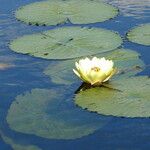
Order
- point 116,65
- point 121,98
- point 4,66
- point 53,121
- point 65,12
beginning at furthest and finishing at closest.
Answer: point 65,12 < point 4,66 < point 116,65 < point 121,98 < point 53,121

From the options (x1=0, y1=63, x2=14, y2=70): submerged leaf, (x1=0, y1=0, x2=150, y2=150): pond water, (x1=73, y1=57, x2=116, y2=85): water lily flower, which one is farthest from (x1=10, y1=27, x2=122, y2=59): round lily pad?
(x1=73, y1=57, x2=116, y2=85): water lily flower

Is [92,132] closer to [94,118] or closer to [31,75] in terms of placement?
[94,118]

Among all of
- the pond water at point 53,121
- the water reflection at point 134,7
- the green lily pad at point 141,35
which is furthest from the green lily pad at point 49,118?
the water reflection at point 134,7

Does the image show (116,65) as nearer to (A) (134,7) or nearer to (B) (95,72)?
(B) (95,72)

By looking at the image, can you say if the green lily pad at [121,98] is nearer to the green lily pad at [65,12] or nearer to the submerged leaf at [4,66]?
the submerged leaf at [4,66]

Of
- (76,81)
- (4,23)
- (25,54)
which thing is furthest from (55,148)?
(4,23)

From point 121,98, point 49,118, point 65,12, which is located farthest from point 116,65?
point 65,12

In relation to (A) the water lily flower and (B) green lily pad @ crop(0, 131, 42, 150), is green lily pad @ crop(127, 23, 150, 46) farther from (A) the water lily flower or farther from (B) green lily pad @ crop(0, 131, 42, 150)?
(B) green lily pad @ crop(0, 131, 42, 150)
